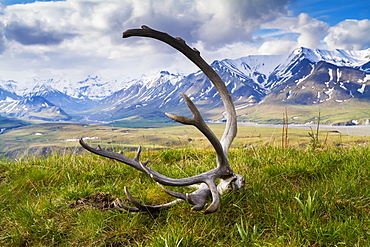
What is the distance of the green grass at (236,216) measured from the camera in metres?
3.71

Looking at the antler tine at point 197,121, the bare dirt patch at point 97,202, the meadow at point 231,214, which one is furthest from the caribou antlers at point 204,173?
the bare dirt patch at point 97,202

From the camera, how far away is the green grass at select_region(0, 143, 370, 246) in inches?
146

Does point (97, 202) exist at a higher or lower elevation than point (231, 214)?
higher

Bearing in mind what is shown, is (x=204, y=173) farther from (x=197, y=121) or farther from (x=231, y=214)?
(x=197, y=121)

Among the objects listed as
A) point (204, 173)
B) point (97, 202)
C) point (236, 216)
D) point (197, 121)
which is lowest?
point (236, 216)

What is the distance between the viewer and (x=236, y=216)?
179 inches

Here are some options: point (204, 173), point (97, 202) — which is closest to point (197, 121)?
point (204, 173)

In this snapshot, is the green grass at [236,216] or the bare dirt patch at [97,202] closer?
the green grass at [236,216]

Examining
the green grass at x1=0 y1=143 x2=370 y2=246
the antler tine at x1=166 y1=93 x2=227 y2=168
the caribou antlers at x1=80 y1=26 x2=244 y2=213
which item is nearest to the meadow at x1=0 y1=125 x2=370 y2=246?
the green grass at x1=0 y1=143 x2=370 y2=246

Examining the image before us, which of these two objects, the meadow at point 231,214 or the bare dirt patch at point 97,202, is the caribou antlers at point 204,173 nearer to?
the meadow at point 231,214

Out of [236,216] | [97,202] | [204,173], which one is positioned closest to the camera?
[236,216]

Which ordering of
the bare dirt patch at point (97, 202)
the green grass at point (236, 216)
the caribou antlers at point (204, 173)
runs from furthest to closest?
the bare dirt patch at point (97, 202)
the caribou antlers at point (204, 173)
the green grass at point (236, 216)

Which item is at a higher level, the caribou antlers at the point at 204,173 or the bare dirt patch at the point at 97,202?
the caribou antlers at the point at 204,173

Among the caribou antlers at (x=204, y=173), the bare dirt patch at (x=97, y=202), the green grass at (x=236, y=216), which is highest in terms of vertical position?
the caribou antlers at (x=204, y=173)
